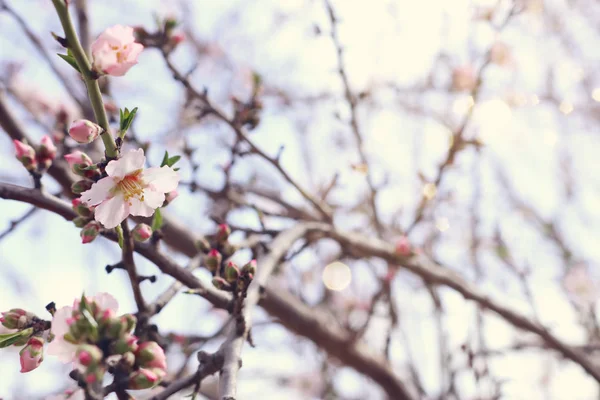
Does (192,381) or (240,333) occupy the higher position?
(240,333)

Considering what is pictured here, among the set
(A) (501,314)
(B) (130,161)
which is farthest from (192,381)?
(A) (501,314)

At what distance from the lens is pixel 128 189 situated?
0.86 meters

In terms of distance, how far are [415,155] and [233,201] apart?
1985 millimetres

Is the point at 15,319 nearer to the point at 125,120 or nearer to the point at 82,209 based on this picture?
the point at 82,209

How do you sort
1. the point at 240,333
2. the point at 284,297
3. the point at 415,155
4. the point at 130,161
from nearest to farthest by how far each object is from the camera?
1. the point at 130,161
2. the point at 240,333
3. the point at 284,297
4. the point at 415,155

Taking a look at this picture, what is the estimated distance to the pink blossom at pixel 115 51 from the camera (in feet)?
2.54

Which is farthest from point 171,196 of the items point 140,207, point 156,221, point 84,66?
point 84,66

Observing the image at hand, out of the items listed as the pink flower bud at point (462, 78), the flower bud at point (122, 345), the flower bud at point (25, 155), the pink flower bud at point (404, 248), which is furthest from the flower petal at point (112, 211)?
the pink flower bud at point (462, 78)

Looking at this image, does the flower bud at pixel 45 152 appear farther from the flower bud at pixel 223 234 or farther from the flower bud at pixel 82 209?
the flower bud at pixel 223 234

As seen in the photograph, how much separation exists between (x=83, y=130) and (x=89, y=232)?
24 cm

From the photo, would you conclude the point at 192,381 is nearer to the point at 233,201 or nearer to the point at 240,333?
the point at 240,333

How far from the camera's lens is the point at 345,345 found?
216cm

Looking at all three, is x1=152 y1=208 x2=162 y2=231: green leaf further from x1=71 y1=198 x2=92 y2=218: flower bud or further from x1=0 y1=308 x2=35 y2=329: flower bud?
x1=0 y1=308 x2=35 y2=329: flower bud

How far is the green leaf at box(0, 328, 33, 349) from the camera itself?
32.6 inches
